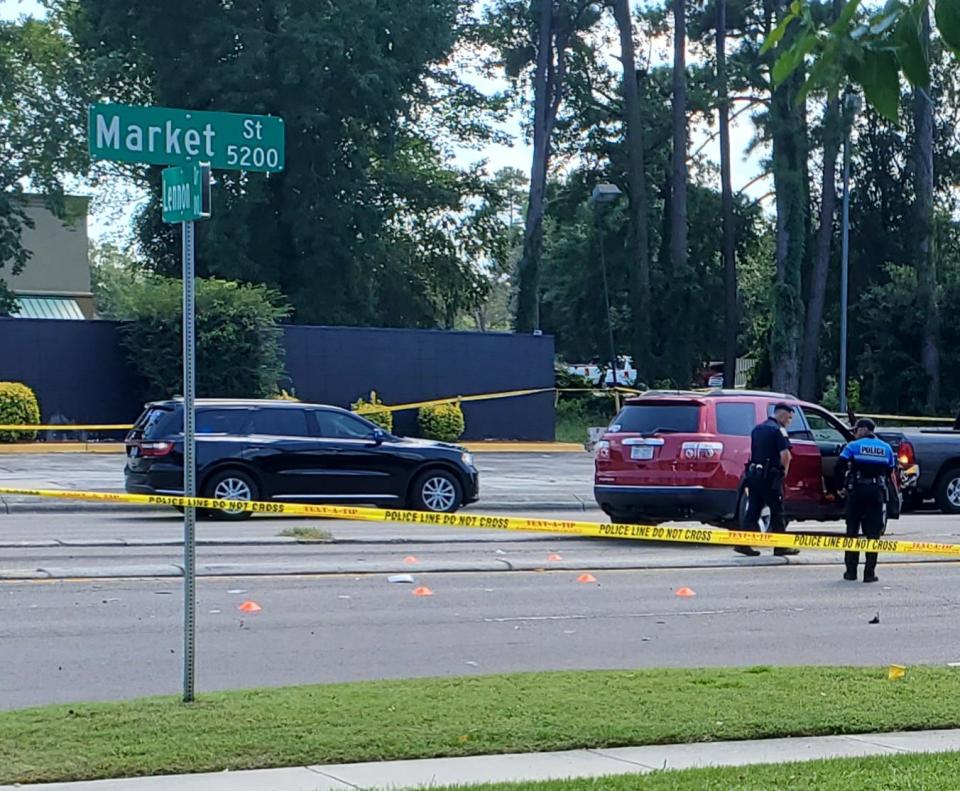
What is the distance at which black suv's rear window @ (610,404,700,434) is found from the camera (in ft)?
57.9

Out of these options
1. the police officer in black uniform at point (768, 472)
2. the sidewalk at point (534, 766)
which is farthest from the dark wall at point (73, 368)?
the sidewalk at point (534, 766)

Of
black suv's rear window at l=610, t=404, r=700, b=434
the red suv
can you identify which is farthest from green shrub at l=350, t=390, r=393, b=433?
the red suv

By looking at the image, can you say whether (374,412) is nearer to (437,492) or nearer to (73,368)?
(73,368)

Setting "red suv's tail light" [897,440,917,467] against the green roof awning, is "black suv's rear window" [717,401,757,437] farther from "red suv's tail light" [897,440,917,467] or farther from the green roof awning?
the green roof awning

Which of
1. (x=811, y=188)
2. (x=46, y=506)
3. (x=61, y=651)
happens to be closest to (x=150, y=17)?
(x=811, y=188)

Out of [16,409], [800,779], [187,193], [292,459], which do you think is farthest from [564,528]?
[16,409]

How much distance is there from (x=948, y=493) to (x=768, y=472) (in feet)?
26.3

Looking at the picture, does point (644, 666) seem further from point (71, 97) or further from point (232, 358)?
point (71, 97)

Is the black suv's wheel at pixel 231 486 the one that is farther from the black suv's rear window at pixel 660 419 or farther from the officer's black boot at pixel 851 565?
the officer's black boot at pixel 851 565

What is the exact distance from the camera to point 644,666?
10109 millimetres

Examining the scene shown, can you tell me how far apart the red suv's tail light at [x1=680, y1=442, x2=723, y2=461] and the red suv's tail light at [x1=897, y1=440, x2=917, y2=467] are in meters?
5.90

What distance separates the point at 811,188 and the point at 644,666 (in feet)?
152

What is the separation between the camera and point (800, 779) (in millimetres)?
6434

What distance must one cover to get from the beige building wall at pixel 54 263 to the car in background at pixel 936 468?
121 ft
